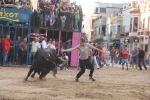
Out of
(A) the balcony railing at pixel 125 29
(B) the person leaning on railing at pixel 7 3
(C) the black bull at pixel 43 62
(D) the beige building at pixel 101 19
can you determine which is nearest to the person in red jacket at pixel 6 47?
(B) the person leaning on railing at pixel 7 3

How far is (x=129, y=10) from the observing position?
6175cm

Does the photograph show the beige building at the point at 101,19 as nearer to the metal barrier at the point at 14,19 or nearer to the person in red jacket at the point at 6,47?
the metal barrier at the point at 14,19

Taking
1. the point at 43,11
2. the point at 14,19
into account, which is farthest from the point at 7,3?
the point at 43,11

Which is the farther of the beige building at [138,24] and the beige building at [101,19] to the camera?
the beige building at [101,19]

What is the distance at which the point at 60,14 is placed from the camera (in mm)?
20844

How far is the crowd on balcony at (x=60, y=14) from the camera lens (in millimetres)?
20531

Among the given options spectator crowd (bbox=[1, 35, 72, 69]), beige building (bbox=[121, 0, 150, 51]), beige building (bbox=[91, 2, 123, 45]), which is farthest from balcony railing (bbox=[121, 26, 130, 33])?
spectator crowd (bbox=[1, 35, 72, 69])

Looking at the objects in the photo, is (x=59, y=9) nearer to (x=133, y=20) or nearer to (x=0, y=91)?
(x=0, y=91)

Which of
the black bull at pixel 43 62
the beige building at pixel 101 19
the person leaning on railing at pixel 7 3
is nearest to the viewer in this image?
the black bull at pixel 43 62

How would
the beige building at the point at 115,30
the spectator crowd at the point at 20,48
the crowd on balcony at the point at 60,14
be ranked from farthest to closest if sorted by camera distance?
1. the beige building at the point at 115,30
2. the crowd on balcony at the point at 60,14
3. the spectator crowd at the point at 20,48

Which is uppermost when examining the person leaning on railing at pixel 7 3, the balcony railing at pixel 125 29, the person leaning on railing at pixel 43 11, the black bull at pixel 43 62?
the person leaning on railing at pixel 7 3

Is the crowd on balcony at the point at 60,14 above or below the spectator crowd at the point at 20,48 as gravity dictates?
above

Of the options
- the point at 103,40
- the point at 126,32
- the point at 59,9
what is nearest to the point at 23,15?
the point at 59,9

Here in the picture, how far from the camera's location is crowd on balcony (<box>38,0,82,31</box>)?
67.4 ft
